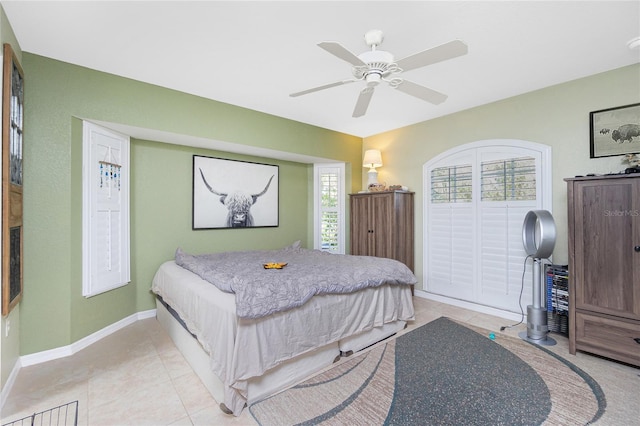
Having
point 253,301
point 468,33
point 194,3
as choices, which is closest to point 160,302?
point 253,301

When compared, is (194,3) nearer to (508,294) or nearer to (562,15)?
(562,15)

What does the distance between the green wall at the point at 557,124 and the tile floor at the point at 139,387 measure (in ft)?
4.44

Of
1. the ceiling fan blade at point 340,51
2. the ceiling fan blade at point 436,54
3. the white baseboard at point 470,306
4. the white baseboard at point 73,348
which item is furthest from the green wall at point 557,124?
the white baseboard at point 73,348

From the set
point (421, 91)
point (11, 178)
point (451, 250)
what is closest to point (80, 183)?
point (11, 178)

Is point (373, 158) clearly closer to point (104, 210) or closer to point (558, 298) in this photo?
point (558, 298)

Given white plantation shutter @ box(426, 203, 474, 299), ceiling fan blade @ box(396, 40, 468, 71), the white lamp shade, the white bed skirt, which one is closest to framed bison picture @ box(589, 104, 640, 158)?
white plantation shutter @ box(426, 203, 474, 299)

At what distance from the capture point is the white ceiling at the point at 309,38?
1958 millimetres

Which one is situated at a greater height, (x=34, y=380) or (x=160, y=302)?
(x=160, y=302)

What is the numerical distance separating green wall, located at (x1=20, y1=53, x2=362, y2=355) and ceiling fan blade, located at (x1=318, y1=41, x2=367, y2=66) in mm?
2167

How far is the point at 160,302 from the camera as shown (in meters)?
3.29

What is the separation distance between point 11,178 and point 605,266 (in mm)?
4570

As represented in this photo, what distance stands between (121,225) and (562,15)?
4.29 metres

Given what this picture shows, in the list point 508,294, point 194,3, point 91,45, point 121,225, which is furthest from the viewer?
point 508,294

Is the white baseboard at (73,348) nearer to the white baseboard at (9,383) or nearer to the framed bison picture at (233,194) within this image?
the white baseboard at (9,383)
